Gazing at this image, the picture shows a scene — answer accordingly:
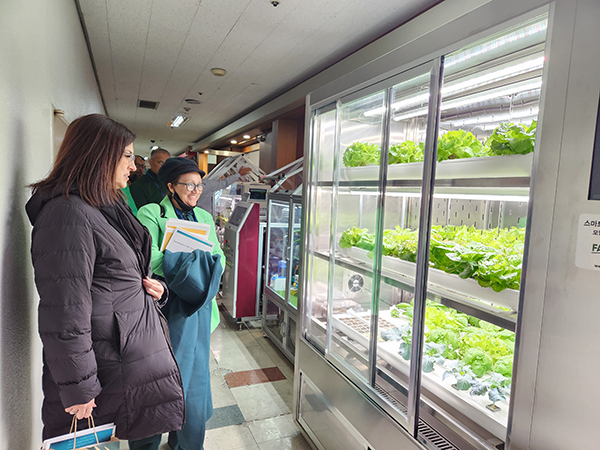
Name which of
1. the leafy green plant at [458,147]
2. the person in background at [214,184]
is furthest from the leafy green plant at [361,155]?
the person in background at [214,184]

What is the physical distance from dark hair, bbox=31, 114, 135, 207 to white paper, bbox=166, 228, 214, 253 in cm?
63

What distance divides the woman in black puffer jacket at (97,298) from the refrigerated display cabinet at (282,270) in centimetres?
174

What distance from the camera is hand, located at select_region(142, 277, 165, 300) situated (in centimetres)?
159

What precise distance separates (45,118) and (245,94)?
176 inches

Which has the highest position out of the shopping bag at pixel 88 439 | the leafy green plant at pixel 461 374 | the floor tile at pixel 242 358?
the leafy green plant at pixel 461 374

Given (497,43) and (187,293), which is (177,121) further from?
(497,43)

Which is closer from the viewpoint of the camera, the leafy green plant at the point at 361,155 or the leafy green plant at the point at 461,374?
the leafy green plant at the point at 461,374

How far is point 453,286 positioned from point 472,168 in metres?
0.44

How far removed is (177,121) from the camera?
8820 millimetres

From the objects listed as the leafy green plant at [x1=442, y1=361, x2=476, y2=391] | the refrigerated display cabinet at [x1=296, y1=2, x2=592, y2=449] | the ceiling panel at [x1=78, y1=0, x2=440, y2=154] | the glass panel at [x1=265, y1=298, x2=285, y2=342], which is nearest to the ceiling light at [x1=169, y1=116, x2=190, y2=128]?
the ceiling panel at [x1=78, y1=0, x2=440, y2=154]

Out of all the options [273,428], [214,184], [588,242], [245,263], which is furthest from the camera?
[214,184]

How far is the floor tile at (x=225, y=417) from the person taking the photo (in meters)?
2.59

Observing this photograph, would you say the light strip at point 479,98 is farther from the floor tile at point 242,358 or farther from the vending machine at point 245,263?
the vending machine at point 245,263

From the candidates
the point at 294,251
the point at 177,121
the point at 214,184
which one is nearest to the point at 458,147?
the point at 294,251
